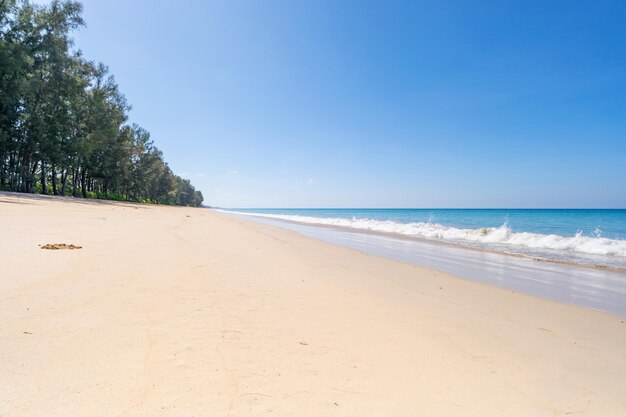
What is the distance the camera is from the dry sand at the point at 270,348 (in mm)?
2039

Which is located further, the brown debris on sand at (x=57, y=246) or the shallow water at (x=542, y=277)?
the shallow water at (x=542, y=277)

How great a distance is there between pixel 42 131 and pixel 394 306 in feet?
128

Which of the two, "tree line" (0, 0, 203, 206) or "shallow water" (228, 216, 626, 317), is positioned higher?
"tree line" (0, 0, 203, 206)

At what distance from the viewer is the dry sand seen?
204 centimetres

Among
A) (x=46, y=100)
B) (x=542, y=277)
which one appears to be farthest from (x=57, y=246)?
(x=46, y=100)

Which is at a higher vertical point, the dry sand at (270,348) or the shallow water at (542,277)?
the dry sand at (270,348)

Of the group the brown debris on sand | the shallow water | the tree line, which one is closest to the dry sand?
the brown debris on sand

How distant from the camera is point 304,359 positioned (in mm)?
2688

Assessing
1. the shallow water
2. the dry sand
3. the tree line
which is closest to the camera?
the dry sand

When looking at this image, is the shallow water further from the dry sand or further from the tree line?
the tree line

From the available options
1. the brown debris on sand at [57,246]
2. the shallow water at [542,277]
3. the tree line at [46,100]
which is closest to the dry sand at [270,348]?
the brown debris on sand at [57,246]

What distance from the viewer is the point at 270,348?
283cm

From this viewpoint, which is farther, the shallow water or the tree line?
the tree line

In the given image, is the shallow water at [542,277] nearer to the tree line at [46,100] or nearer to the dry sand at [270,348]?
the dry sand at [270,348]
